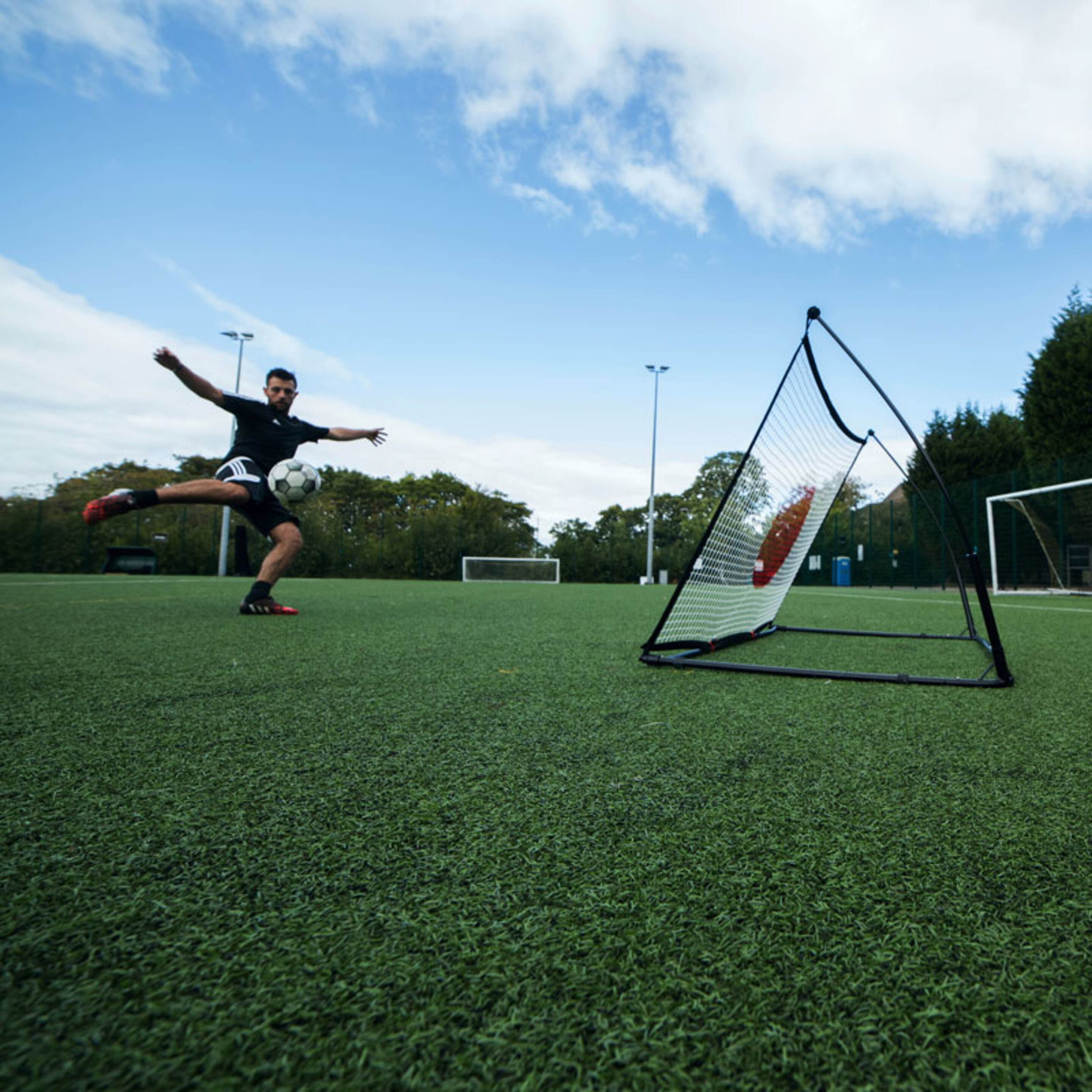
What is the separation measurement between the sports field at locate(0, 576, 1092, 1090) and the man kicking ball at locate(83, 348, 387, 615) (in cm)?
235

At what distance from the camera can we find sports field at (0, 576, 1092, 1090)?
1.62 ft

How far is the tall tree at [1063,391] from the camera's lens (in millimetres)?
13695

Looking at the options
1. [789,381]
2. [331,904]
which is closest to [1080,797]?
[331,904]

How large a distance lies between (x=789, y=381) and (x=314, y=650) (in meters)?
2.15

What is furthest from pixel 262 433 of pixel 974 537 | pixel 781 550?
pixel 974 537

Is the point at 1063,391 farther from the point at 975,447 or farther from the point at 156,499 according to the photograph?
the point at 156,499

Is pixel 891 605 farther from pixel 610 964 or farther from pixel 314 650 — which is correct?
pixel 610 964

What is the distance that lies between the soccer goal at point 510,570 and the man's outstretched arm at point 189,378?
57.0 feet

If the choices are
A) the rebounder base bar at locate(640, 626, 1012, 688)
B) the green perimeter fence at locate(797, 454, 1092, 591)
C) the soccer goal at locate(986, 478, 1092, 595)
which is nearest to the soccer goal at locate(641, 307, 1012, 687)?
the rebounder base bar at locate(640, 626, 1012, 688)

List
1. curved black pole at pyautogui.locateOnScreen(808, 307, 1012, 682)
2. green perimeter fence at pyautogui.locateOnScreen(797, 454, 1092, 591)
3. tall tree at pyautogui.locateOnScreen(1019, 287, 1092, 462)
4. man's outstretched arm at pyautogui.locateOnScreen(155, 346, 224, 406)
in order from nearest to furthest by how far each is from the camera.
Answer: curved black pole at pyautogui.locateOnScreen(808, 307, 1012, 682) < man's outstretched arm at pyautogui.locateOnScreen(155, 346, 224, 406) < green perimeter fence at pyautogui.locateOnScreen(797, 454, 1092, 591) < tall tree at pyautogui.locateOnScreen(1019, 287, 1092, 462)

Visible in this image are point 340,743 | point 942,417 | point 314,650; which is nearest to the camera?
point 340,743

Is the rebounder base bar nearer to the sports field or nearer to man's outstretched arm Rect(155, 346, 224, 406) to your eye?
the sports field

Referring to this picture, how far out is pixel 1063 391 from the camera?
13.9m

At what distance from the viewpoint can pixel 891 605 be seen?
725cm
